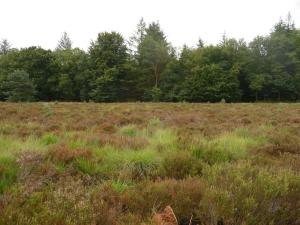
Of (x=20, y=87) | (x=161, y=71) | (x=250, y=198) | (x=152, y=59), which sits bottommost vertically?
(x=250, y=198)

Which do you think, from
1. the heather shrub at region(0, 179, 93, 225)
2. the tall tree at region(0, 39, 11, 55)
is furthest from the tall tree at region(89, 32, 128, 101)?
the heather shrub at region(0, 179, 93, 225)

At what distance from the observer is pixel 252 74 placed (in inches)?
2028

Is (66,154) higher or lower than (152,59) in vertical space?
lower

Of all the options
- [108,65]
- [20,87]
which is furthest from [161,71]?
[20,87]

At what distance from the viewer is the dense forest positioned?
49.4 meters

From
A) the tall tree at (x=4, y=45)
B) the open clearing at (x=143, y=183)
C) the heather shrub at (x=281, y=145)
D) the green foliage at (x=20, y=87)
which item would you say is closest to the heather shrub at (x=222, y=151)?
the open clearing at (x=143, y=183)

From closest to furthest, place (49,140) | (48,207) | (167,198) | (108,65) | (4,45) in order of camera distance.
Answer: (48,207)
(167,198)
(49,140)
(108,65)
(4,45)

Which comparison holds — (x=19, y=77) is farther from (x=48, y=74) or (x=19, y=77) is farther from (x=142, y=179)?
(x=142, y=179)

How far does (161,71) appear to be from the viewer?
178 ft

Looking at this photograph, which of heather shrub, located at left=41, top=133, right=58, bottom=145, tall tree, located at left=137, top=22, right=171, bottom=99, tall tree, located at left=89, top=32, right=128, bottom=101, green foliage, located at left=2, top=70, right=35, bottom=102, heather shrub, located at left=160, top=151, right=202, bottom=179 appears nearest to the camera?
heather shrub, located at left=160, top=151, right=202, bottom=179

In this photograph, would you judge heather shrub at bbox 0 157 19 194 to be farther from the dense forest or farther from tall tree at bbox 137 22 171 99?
tall tree at bbox 137 22 171 99

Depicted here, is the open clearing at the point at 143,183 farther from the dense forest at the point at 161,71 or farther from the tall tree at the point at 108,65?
the tall tree at the point at 108,65

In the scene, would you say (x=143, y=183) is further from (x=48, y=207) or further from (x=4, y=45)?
(x=4, y=45)

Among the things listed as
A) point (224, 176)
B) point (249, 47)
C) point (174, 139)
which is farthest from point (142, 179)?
point (249, 47)
